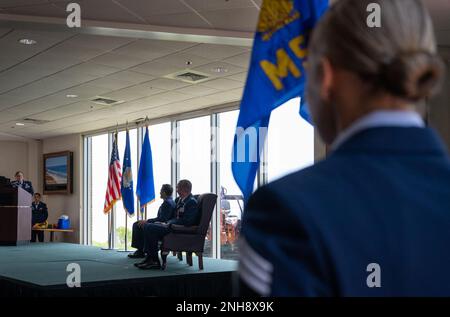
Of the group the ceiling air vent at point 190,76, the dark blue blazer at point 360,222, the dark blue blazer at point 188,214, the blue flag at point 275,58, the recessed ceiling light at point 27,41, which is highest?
the recessed ceiling light at point 27,41

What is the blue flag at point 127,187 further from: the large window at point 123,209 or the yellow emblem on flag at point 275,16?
the yellow emblem on flag at point 275,16

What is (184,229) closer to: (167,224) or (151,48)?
(167,224)

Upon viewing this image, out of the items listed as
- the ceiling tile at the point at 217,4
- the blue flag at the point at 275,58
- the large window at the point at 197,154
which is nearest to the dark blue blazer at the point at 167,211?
the large window at the point at 197,154

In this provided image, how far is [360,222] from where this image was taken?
1.75 feet

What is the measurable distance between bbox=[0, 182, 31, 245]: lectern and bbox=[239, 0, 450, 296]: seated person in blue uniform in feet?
37.5

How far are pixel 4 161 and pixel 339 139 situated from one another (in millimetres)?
16039

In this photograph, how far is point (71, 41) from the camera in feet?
21.5

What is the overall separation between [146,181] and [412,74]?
31.2ft

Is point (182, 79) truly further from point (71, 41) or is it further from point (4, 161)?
point (4, 161)

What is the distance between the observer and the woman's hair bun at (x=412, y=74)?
0.59 metres

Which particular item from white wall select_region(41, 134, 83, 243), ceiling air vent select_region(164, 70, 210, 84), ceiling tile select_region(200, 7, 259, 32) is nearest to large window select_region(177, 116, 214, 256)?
ceiling air vent select_region(164, 70, 210, 84)

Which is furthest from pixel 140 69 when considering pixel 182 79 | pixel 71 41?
pixel 71 41

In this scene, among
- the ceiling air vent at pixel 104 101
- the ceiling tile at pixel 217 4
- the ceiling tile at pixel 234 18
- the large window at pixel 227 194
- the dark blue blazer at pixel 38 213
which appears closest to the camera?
the ceiling tile at pixel 217 4

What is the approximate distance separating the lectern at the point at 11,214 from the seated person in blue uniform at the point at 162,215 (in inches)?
146
